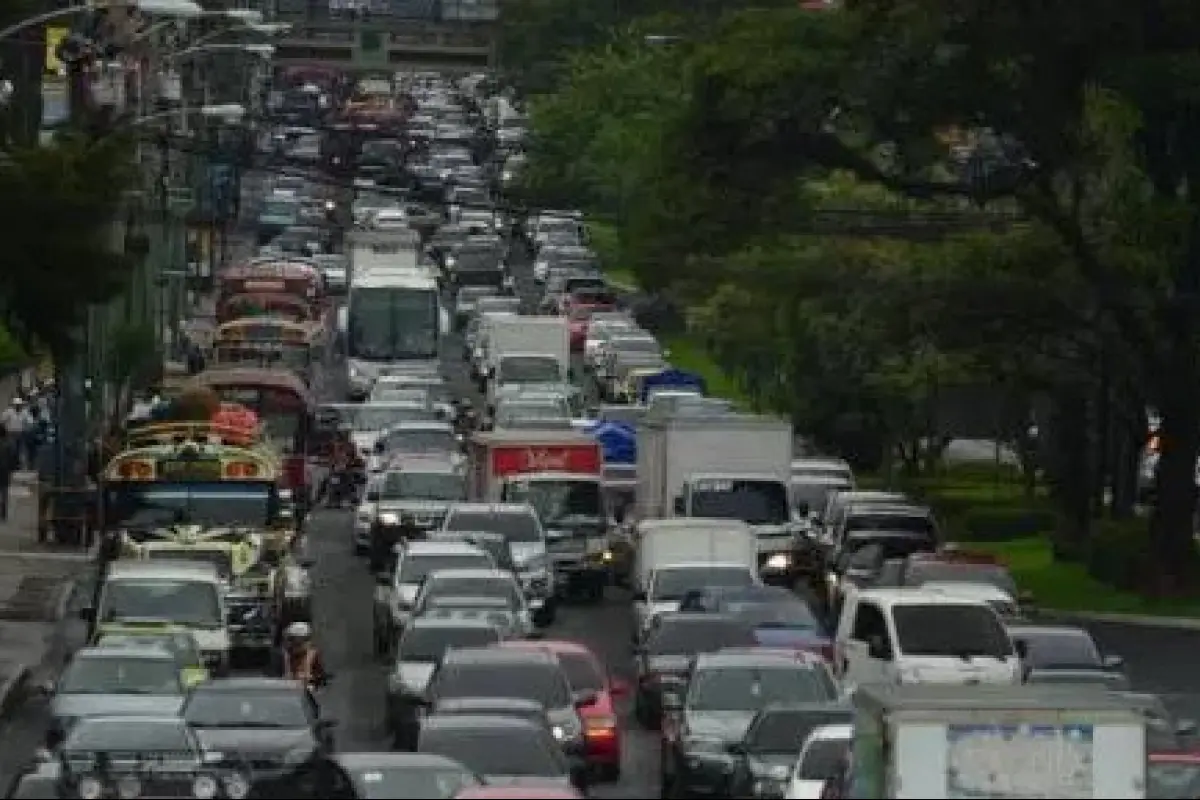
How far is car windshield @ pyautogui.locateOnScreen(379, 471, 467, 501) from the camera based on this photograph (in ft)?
212

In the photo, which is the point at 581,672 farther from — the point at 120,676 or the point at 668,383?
the point at 668,383

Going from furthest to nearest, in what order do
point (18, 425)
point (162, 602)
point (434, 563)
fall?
point (18, 425), point (434, 563), point (162, 602)

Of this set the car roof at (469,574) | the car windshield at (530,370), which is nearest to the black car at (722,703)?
the car roof at (469,574)

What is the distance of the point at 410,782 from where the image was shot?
105 feet

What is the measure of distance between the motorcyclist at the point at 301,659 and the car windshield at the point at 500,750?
41.1 feet

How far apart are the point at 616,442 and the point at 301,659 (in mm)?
26760

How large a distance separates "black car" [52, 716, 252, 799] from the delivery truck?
26.4 metres

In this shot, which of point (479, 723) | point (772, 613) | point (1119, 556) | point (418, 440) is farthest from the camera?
point (418, 440)

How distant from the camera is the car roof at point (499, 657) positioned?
138ft

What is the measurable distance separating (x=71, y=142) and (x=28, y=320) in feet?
7.99

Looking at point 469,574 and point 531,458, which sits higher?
point 469,574

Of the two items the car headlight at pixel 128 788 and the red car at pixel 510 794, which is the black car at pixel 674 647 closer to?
the car headlight at pixel 128 788

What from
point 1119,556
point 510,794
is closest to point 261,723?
point 510,794

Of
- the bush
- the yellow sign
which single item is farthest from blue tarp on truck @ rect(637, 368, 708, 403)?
the bush
